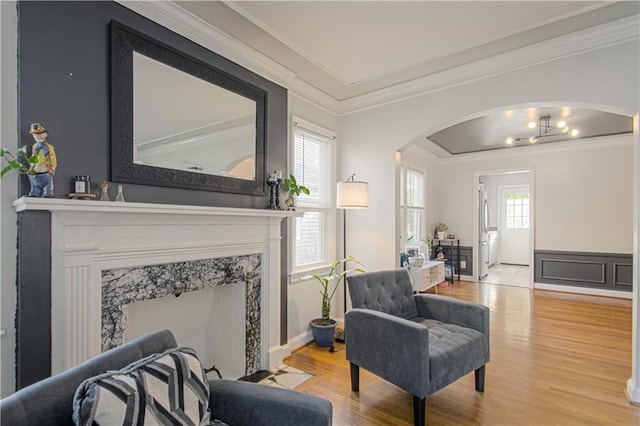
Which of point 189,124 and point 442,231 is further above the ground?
point 189,124

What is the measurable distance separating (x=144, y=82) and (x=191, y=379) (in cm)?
180

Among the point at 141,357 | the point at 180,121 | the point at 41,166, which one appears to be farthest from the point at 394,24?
the point at 141,357

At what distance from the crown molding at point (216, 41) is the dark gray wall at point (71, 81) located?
0.28ft

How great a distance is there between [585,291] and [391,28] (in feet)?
19.7

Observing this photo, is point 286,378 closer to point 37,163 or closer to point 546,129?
point 37,163

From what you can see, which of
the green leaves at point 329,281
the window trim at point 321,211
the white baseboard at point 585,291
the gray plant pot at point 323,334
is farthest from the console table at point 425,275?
the gray plant pot at point 323,334

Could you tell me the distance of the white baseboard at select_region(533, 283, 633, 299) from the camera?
17.5ft

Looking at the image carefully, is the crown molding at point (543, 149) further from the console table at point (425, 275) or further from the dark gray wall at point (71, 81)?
the dark gray wall at point (71, 81)

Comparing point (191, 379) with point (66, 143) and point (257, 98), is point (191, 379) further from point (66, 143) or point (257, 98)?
point (257, 98)

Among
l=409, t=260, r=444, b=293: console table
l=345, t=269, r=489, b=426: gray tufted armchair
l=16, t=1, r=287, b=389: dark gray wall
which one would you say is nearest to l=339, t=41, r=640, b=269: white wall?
l=345, t=269, r=489, b=426: gray tufted armchair

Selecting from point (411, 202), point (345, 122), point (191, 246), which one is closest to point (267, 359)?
point (191, 246)

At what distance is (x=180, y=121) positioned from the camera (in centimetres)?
221

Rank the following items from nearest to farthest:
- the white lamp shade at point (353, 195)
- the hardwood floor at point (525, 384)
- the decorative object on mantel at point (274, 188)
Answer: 1. the hardwood floor at point (525, 384)
2. the decorative object on mantel at point (274, 188)
3. the white lamp shade at point (353, 195)

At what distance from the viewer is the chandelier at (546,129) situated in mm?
4465
